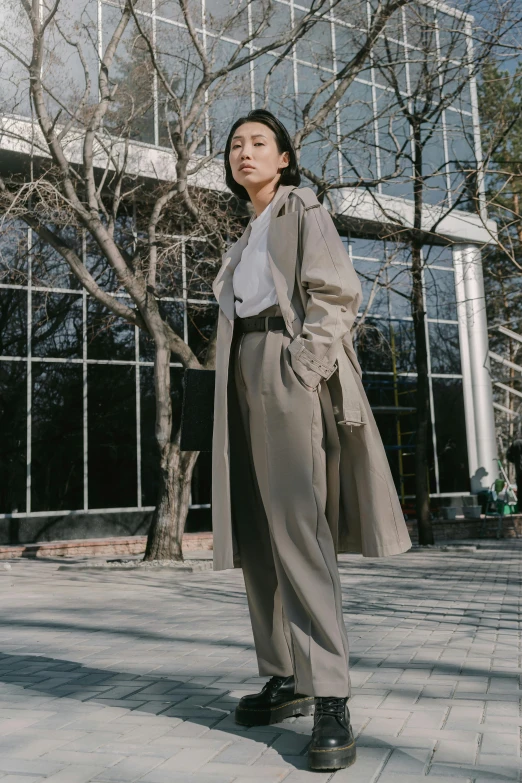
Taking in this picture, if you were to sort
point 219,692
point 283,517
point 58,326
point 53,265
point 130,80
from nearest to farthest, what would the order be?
point 283,517
point 219,692
point 130,80
point 53,265
point 58,326

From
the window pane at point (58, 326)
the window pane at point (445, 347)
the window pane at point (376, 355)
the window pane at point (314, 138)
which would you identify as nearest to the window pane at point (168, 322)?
the window pane at point (58, 326)

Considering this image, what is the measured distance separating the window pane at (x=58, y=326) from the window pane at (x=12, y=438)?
0.77 meters

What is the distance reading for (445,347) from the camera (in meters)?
22.8

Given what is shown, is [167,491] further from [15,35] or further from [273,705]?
[273,705]

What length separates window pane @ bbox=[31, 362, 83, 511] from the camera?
16250 mm

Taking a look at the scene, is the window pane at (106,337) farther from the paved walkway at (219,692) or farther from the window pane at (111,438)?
the paved walkway at (219,692)

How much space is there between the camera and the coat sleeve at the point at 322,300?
272cm

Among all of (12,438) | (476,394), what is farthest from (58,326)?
(476,394)

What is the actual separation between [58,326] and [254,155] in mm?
14531

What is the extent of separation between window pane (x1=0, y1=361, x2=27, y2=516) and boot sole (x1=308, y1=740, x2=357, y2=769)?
14.4 metres

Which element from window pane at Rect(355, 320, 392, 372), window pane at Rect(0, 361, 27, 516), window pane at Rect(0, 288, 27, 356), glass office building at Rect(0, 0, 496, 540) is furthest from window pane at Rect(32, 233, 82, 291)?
window pane at Rect(355, 320, 392, 372)

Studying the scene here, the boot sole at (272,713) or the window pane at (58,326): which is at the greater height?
the window pane at (58,326)

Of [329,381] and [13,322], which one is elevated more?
[13,322]

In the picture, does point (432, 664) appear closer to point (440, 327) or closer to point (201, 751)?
point (201, 751)
